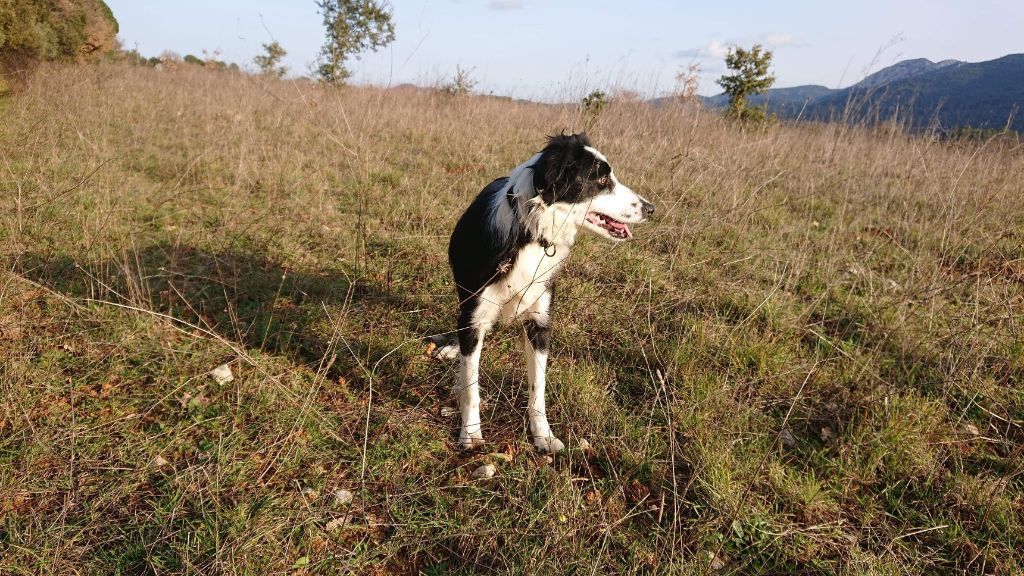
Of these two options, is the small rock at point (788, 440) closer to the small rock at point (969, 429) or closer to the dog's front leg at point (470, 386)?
the small rock at point (969, 429)

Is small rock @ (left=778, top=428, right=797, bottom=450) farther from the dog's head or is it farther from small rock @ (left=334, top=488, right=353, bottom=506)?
small rock @ (left=334, top=488, right=353, bottom=506)

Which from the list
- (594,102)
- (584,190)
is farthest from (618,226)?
(594,102)

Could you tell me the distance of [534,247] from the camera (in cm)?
240

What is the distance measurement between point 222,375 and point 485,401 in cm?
136

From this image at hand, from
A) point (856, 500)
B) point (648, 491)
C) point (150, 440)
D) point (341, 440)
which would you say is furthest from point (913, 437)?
point (150, 440)

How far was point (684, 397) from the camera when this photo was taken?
2.58 meters

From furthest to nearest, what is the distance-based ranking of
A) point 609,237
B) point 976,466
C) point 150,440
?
point 609,237
point 976,466
point 150,440

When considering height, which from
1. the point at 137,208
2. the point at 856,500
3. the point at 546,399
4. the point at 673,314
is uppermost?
the point at 137,208

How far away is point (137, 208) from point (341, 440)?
3.83m

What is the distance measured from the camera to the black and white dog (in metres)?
2.36

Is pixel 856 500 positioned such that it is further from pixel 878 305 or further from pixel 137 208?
pixel 137 208

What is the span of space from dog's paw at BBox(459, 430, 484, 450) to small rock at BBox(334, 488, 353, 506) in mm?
547

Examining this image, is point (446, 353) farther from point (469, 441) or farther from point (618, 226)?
point (618, 226)

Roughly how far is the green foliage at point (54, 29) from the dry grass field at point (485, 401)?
2346 mm
